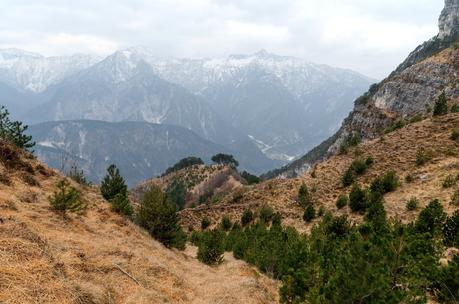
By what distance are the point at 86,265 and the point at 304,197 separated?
3778 cm

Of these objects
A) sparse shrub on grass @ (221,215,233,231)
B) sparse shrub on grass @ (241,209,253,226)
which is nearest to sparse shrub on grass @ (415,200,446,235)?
sparse shrub on grass @ (241,209,253,226)

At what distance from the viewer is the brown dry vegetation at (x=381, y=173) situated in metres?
38.8

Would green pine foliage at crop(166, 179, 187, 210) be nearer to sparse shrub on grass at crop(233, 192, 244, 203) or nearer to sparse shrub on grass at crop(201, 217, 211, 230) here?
sparse shrub on grass at crop(233, 192, 244, 203)

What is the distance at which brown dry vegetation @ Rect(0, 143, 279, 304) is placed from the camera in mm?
11797

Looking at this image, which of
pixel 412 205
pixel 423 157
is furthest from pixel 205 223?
pixel 423 157

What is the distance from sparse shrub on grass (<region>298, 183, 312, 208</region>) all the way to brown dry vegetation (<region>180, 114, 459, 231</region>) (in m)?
0.76

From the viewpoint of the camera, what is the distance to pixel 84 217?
925 inches

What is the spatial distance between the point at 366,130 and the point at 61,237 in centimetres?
12535

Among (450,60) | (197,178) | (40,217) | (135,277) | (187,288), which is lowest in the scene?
(197,178)

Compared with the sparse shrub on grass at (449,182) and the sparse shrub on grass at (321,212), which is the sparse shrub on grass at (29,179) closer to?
the sparse shrub on grass at (321,212)

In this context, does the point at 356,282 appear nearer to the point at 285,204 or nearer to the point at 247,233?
the point at 247,233

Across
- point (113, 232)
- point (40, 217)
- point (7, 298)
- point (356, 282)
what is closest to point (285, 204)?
point (113, 232)

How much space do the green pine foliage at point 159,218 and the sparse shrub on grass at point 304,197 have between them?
22765mm

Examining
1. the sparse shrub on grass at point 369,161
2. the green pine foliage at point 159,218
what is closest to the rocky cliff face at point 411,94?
the sparse shrub on grass at point 369,161
